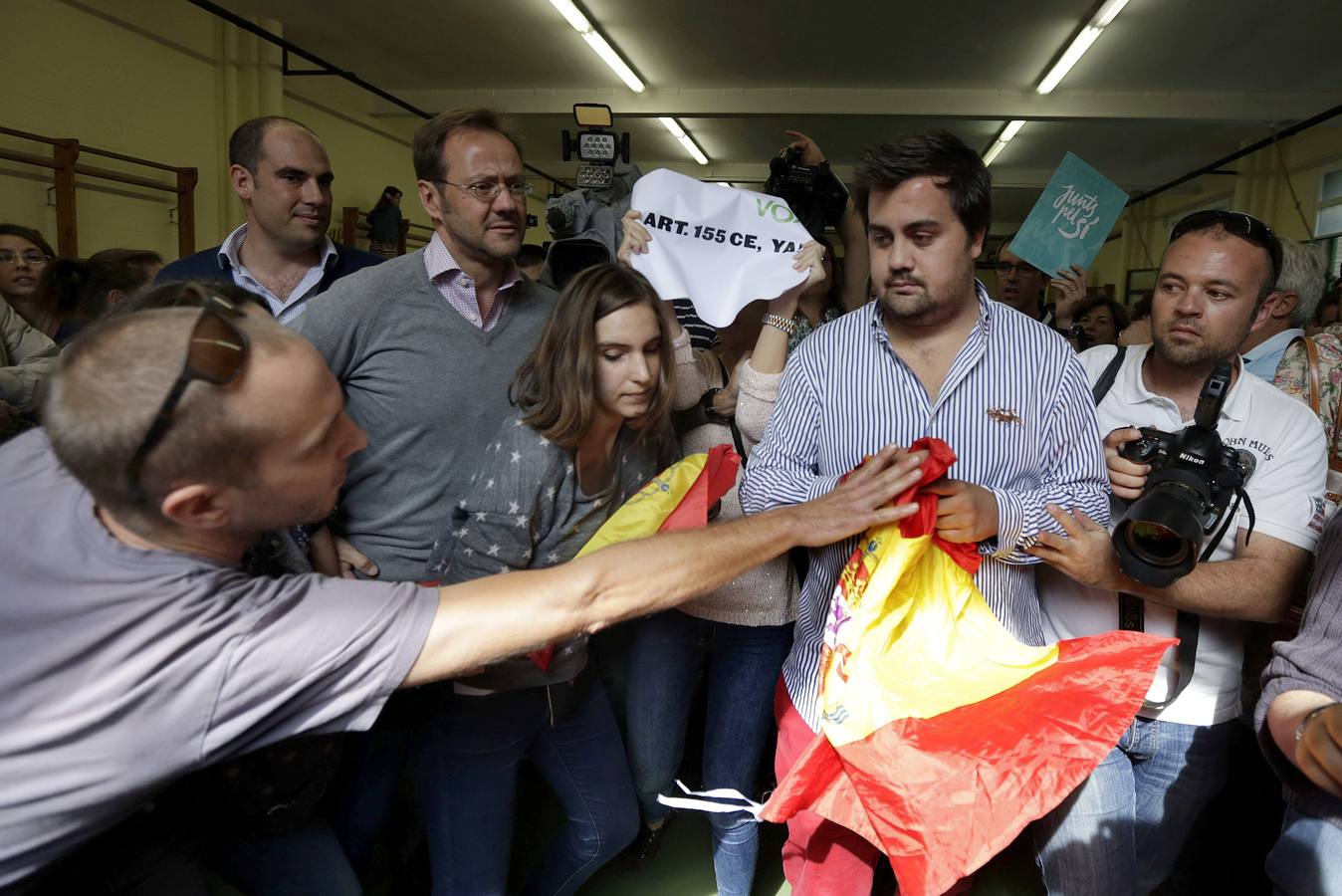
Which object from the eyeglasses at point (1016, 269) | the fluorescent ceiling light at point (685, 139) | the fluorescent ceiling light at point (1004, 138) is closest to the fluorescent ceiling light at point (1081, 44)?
the fluorescent ceiling light at point (1004, 138)

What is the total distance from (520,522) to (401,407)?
0.49 metres

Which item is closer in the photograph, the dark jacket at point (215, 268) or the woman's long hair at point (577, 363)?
the woman's long hair at point (577, 363)

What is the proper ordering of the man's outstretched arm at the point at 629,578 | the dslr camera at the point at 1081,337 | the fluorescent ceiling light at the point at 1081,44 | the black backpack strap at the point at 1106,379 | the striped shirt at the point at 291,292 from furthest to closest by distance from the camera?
the fluorescent ceiling light at the point at 1081,44 → the dslr camera at the point at 1081,337 → the striped shirt at the point at 291,292 → the black backpack strap at the point at 1106,379 → the man's outstretched arm at the point at 629,578

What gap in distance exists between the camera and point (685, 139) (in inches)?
534

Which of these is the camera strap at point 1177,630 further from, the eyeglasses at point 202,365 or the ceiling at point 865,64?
the ceiling at point 865,64

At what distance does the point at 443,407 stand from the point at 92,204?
22.6 ft

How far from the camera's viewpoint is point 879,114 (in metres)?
10.5

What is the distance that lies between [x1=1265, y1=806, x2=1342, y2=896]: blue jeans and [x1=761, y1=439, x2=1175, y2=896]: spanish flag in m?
0.29

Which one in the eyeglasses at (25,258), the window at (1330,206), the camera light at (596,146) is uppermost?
the window at (1330,206)

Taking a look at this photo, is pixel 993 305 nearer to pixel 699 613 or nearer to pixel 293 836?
pixel 699 613

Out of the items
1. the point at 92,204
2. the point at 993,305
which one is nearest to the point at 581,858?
the point at 993,305

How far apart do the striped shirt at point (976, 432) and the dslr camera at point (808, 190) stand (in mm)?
651

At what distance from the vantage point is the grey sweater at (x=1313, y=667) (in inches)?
49.1

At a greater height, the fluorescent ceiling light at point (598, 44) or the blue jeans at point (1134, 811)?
the fluorescent ceiling light at point (598, 44)
